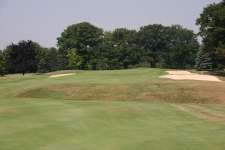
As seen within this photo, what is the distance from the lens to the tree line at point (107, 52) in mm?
94625

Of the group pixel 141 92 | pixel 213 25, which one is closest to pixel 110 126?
pixel 141 92

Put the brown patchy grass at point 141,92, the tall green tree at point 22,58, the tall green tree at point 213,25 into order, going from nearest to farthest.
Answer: the brown patchy grass at point 141,92 < the tall green tree at point 213,25 < the tall green tree at point 22,58

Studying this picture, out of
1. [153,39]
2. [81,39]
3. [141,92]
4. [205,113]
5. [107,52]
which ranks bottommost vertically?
[205,113]

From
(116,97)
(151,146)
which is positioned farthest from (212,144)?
(116,97)

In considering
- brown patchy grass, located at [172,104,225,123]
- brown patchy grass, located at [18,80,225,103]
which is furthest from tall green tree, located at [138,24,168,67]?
brown patchy grass, located at [172,104,225,123]

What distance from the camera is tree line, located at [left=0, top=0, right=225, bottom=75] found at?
3725 inches

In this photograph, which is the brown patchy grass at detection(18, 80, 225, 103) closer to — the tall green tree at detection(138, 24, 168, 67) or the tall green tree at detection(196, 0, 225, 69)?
the tall green tree at detection(196, 0, 225, 69)

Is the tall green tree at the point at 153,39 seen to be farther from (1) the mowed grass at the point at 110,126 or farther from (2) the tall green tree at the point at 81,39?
(1) the mowed grass at the point at 110,126

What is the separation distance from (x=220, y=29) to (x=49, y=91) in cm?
2582

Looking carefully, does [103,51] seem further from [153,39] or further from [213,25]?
[213,25]

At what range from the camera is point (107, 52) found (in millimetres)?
115938

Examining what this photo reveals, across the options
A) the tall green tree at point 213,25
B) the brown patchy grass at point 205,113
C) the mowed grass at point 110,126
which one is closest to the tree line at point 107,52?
the tall green tree at point 213,25

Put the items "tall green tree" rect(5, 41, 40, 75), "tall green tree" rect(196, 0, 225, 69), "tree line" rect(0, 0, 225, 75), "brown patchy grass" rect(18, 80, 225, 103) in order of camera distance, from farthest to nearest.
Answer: "tree line" rect(0, 0, 225, 75), "tall green tree" rect(5, 41, 40, 75), "tall green tree" rect(196, 0, 225, 69), "brown patchy grass" rect(18, 80, 225, 103)

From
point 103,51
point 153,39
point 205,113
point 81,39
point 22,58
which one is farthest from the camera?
point 153,39
